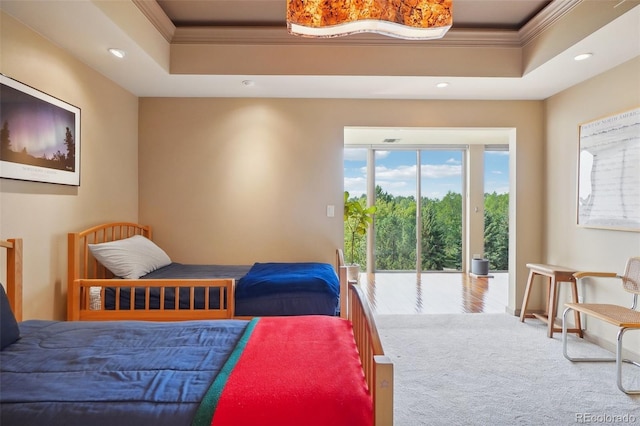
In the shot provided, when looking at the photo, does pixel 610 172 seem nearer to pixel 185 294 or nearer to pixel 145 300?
pixel 185 294

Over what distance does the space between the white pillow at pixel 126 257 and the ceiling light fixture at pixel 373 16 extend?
7.13 ft

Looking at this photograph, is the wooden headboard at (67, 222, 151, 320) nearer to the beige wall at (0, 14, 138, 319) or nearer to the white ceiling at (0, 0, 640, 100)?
the beige wall at (0, 14, 138, 319)

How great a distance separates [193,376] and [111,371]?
0.34 meters

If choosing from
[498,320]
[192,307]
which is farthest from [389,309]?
[192,307]

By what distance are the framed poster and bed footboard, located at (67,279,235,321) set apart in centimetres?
310

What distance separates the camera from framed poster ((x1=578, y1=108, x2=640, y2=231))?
263 cm

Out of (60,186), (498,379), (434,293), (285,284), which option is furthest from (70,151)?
(434,293)

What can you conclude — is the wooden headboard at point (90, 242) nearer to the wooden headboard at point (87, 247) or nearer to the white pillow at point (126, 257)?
the wooden headboard at point (87, 247)

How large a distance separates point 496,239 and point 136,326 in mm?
6106

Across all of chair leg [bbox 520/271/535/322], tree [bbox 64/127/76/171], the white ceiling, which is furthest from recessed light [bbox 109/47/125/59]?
chair leg [bbox 520/271/535/322]

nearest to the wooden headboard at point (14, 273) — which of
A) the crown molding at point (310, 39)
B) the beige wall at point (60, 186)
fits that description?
the beige wall at point (60, 186)

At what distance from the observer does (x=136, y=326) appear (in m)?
1.83

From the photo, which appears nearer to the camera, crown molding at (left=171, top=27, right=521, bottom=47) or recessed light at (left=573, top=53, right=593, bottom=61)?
recessed light at (left=573, top=53, right=593, bottom=61)
